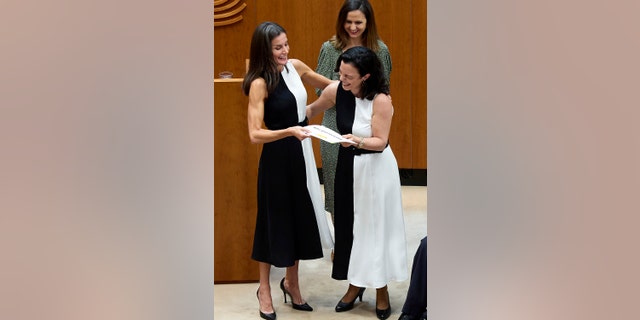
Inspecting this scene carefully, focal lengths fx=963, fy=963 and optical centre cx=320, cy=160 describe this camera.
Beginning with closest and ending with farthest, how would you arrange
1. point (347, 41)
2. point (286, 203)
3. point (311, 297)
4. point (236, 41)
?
point (286, 203) < point (311, 297) < point (347, 41) < point (236, 41)

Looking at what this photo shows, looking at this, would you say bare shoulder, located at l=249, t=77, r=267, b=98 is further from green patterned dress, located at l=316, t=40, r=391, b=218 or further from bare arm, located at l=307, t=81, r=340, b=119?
green patterned dress, located at l=316, t=40, r=391, b=218

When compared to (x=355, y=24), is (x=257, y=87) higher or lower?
lower

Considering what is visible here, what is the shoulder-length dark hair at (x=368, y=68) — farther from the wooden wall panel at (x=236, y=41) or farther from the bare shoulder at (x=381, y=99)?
the wooden wall panel at (x=236, y=41)

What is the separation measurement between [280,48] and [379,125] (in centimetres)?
64

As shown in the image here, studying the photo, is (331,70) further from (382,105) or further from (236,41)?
(236,41)

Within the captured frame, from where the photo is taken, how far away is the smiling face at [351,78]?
4.74 m

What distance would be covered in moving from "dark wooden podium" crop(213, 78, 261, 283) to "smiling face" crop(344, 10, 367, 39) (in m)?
A: 0.71

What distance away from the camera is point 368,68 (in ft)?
15.6

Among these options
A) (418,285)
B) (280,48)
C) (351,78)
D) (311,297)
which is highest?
(280,48)

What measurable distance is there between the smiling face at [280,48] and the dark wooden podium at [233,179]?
2.76 ft

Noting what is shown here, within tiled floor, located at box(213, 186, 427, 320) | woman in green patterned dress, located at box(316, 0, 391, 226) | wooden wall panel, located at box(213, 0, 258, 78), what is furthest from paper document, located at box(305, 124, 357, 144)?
wooden wall panel, located at box(213, 0, 258, 78)

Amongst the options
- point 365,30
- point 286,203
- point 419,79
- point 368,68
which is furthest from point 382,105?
point 419,79
